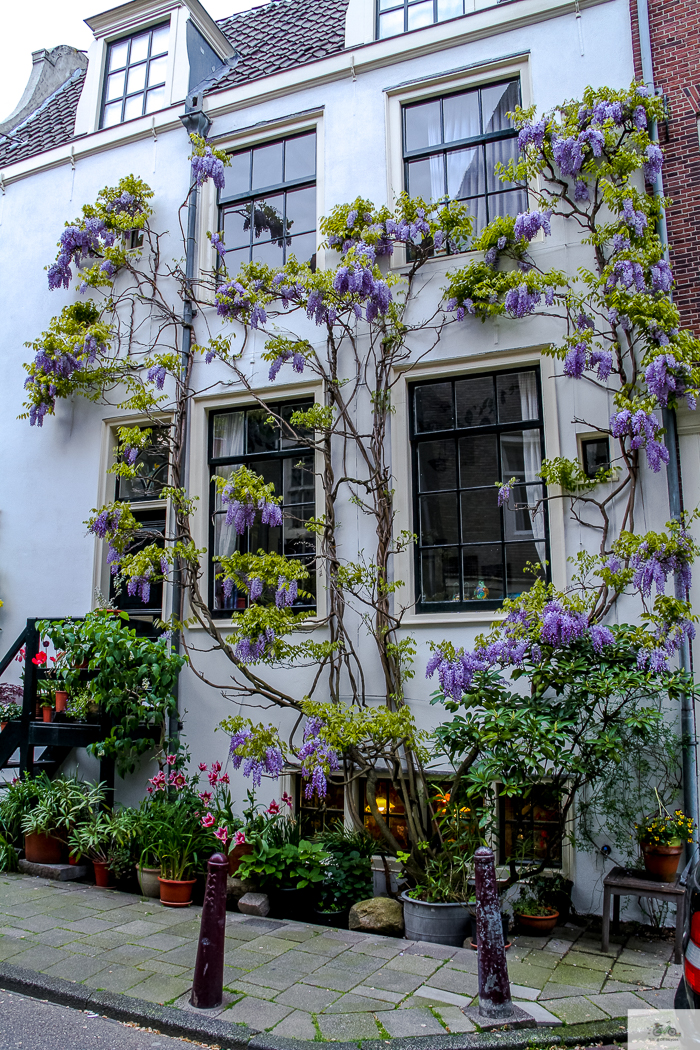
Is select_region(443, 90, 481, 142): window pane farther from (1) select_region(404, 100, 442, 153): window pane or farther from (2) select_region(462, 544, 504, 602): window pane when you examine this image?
(2) select_region(462, 544, 504, 602): window pane

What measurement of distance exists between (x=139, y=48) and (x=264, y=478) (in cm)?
675

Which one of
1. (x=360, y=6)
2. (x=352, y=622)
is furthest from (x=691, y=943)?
(x=360, y=6)

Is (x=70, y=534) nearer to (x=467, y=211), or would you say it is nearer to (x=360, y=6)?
(x=467, y=211)

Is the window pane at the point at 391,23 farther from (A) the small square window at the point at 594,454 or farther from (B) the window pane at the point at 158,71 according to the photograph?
(A) the small square window at the point at 594,454

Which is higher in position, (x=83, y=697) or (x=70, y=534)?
(x=70, y=534)

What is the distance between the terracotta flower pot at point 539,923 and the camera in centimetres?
603

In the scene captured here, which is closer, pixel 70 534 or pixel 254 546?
pixel 254 546

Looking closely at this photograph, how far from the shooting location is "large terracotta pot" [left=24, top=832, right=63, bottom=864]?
25.1 ft

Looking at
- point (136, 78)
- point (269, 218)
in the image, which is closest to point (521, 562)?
point (269, 218)

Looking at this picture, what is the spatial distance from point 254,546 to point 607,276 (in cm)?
448

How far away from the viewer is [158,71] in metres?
10.8

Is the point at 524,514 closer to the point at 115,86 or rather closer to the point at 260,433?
the point at 260,433

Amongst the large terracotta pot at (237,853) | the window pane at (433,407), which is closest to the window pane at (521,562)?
the window pane at (433,407)

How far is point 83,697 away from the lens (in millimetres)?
8086
